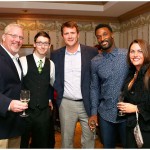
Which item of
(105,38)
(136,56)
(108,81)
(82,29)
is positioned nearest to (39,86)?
(108,81)

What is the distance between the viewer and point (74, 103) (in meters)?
2.74

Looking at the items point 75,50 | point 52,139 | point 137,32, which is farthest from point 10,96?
point 137,32

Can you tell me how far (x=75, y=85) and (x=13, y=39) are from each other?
80 centimetres

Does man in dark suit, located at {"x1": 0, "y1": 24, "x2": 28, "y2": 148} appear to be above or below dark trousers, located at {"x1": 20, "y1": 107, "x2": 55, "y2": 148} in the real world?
above

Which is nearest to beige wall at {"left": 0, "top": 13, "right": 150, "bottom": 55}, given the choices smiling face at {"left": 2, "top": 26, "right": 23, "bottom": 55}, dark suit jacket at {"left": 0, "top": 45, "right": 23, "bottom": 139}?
smiling face at {"left": 2, "top": 26, "right": 23, "bottom": 55}

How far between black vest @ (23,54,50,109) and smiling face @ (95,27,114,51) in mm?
614

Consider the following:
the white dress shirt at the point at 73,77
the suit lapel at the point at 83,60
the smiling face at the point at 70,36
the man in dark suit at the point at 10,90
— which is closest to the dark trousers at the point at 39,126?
the white dress shirt at the point at 73,77

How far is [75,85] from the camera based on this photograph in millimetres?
2725

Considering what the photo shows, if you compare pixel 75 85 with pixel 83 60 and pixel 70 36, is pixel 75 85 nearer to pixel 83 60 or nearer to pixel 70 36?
pixel 83 60

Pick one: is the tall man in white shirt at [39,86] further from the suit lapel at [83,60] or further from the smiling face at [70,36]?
the suit lapel at [83,60]

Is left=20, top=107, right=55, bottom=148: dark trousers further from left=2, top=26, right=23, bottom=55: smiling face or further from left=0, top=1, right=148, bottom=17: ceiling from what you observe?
left=0, top=1, right=148, bottom=17: ceiling

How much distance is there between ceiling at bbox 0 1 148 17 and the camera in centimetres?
564

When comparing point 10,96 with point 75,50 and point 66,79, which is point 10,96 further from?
point 75,50

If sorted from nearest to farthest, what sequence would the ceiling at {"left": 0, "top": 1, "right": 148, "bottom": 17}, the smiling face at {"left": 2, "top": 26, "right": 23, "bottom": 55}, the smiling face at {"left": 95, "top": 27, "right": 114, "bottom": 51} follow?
the smiling face at {"left": 2, "top": 26, "right": 23, "bottom": 55} → the smiling face at {"left": 95, "top": 27, "right": 114, "bottom": 51} → the ceiling at {"left": 0, "top": 1, "right": 148, "bottom": 17}
